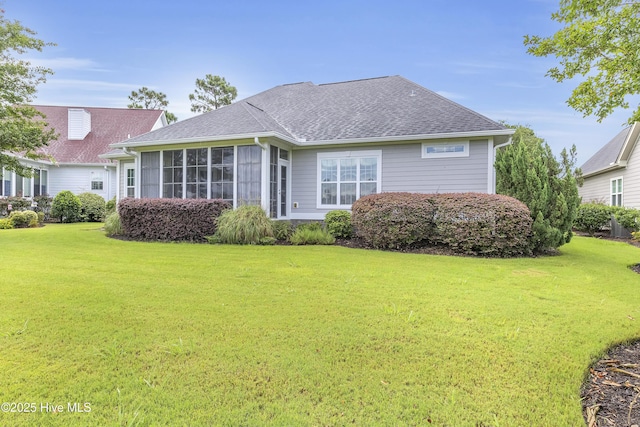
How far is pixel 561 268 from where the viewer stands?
21.8 feet

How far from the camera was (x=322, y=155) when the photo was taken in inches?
449

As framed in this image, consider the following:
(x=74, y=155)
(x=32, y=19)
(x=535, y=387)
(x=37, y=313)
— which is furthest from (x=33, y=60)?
(x=535, y=387)

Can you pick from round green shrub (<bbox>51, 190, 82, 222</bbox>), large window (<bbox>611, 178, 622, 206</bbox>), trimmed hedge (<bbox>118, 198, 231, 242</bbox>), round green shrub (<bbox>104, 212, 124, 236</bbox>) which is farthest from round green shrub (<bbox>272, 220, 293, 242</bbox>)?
large window (<bbox>611, 178, 622, 206</bbox>)

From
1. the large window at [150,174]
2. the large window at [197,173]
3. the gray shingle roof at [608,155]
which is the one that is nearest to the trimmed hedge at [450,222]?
the large window at [197,173]

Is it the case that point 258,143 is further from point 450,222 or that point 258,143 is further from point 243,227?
point 450,222

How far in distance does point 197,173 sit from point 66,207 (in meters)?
10.1

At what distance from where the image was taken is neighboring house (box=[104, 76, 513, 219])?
33.1ft

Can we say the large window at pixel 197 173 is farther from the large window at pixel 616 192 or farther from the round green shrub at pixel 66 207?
the large window at pixel 616 192

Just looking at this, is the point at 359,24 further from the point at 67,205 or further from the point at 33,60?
the point at 67,205

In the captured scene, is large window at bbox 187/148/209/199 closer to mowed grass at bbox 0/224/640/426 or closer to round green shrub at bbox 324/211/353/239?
round green shrub at bbox 324/211/353/239

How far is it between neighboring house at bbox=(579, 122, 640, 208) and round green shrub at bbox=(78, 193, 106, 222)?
24089mm

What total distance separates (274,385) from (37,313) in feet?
9.34

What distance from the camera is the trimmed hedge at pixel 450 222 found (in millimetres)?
7809

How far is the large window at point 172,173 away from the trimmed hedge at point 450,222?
6.14 m
